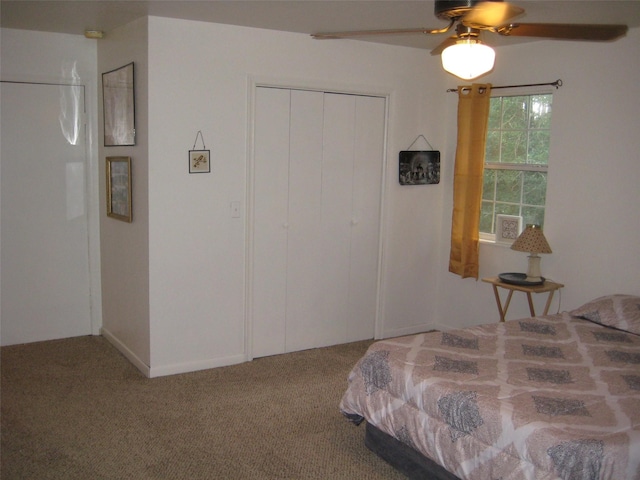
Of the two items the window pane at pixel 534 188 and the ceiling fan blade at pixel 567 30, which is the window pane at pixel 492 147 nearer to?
the window pane at pixel 534 188

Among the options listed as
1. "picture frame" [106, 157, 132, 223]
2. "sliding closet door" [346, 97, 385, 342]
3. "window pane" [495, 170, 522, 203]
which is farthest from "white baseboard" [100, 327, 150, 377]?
"window pane" [495, 170, 522, 203]

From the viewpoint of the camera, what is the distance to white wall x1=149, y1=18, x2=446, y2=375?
3855mm

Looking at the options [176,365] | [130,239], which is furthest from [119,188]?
[176,365]

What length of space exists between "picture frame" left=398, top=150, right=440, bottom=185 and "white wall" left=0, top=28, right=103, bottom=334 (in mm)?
2294

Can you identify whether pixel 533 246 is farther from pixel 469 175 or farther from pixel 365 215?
pixel 365 215

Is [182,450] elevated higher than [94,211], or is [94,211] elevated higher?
[94,211]

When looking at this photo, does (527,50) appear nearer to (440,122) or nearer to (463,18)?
(440,122)

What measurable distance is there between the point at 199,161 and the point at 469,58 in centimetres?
209

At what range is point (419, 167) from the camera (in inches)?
191

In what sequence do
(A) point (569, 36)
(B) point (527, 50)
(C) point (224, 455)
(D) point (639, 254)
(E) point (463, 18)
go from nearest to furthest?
(E) point (463, 18) < (A) point (569, 36) < (C) point (224, 455) < (D) point (639, 254) < (B) point (527, 50)

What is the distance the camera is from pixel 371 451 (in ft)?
10.2

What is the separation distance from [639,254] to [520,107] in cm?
135

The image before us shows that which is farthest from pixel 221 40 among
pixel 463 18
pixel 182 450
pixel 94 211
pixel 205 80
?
pixel 182 450

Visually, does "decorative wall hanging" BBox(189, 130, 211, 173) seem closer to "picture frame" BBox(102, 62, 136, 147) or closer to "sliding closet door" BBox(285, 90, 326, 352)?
"picture frame" BBox(102, 62, 136, 147)
